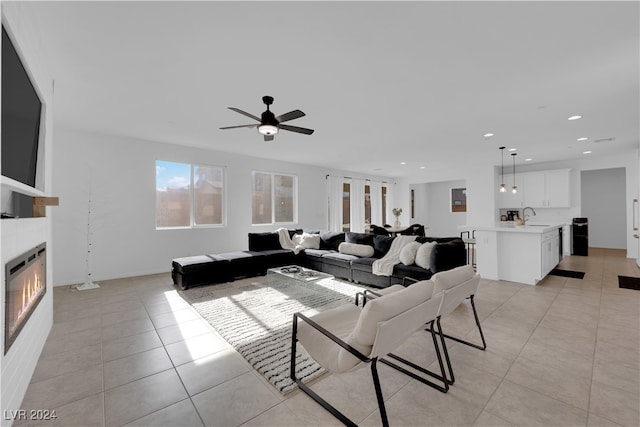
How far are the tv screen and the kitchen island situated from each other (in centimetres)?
589

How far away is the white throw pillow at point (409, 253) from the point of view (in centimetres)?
414

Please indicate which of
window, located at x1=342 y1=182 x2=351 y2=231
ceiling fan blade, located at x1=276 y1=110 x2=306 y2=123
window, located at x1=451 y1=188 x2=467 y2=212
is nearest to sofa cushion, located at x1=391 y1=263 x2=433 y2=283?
ceiling fan blade, located at x1=276 y1=110 x2=306 y2=123

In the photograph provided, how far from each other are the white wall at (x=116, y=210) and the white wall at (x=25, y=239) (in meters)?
2.49

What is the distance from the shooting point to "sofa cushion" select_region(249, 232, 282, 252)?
5.86 meters

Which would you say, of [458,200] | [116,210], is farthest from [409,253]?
[458,200]

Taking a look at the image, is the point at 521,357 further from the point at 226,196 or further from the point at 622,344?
the point at 226,196

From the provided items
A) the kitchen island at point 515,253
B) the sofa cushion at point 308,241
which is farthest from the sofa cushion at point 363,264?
the kitchen island at point 515,253

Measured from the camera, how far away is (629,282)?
470cm

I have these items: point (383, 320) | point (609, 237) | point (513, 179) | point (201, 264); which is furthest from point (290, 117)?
point (609, 237)

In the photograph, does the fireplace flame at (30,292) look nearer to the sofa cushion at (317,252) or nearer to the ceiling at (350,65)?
the ceiling at (350,65)

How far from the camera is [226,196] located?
6.57 meters

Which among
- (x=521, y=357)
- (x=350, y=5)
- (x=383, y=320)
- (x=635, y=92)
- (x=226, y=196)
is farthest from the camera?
(x=226, y=196)

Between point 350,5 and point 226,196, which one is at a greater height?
point 350,5

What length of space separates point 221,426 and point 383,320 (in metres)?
1.15
